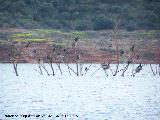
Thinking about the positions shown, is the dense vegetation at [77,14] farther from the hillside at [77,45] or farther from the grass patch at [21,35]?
the grass patch at [21,35]

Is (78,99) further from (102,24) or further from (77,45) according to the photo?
(102,24)

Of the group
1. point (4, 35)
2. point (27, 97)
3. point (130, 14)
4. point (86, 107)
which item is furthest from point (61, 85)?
point (130, 14)

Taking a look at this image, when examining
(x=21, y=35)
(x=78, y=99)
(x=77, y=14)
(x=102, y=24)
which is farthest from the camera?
(x=77, y=14)

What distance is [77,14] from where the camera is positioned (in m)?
144

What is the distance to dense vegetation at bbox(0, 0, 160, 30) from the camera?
458ft

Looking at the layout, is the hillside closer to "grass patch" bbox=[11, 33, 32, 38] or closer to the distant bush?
"grass patch" bbox=[11, 33, 32, 38]

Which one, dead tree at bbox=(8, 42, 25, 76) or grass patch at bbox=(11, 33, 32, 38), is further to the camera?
grass patch at bbox=(11, 33, 32, 38)

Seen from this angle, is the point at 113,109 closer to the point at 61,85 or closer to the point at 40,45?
the point at 61,85

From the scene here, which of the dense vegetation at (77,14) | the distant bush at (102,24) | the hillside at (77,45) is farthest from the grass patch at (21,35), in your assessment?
the distant bush at (102,24)

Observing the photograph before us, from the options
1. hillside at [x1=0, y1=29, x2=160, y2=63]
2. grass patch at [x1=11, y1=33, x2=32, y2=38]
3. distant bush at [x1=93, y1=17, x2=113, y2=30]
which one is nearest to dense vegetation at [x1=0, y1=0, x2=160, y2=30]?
distant bush at [x1=93, y1=17, x2=113, y2=30]

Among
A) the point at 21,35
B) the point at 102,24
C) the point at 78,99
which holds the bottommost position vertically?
the point at 78,99

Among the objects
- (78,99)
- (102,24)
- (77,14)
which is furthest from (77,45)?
(78,99)

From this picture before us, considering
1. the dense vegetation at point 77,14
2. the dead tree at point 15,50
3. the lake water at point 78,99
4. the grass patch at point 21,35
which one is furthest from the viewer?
the dense vegetation at point 77,14

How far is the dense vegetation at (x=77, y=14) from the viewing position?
139500mm
